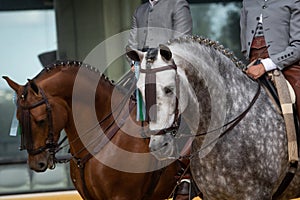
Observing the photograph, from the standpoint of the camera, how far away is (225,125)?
4.80 meters

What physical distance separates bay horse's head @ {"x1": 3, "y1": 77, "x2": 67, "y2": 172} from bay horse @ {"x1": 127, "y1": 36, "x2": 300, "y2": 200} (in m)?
1.03

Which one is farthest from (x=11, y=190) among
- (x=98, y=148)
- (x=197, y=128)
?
(x=197, y=128)

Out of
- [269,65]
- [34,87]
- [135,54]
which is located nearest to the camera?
[135,54]

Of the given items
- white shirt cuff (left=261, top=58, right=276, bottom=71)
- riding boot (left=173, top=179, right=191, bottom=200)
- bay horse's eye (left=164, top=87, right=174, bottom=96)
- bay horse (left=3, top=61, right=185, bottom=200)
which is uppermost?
white shirt cuff (left=261, top=58, right=276, bottom=71)

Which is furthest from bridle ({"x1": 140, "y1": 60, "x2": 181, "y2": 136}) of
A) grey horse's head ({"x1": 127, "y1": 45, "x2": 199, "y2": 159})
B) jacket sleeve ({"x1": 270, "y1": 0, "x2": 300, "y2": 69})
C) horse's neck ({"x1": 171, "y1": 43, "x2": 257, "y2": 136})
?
jacket sleeve ({"x1": 270, "y1": 0, "x2": 300, "y2": 69})

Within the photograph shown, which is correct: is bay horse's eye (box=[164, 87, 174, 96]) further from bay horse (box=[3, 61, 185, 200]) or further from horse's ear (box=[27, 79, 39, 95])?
horse's ear (box=[27, 79, 39, 95])

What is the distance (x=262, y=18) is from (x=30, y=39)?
4.10 metres

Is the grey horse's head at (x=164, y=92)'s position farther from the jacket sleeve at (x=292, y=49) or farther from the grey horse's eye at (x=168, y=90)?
the jacket sleeve at (x=292, y=49)

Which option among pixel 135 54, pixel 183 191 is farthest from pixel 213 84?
pixel 183 191

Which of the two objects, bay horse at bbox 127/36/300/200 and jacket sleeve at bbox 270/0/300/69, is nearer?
bay horse at bbox 127/36/300/200

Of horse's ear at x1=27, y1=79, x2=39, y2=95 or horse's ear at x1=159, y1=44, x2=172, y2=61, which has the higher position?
horse's ear at x1=159, y1=44, x2=172, y2=61

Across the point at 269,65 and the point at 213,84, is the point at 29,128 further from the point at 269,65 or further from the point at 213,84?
the point at 269,65

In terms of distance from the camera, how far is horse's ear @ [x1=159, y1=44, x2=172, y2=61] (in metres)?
4.56

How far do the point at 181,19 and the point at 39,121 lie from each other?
3.98 ft
